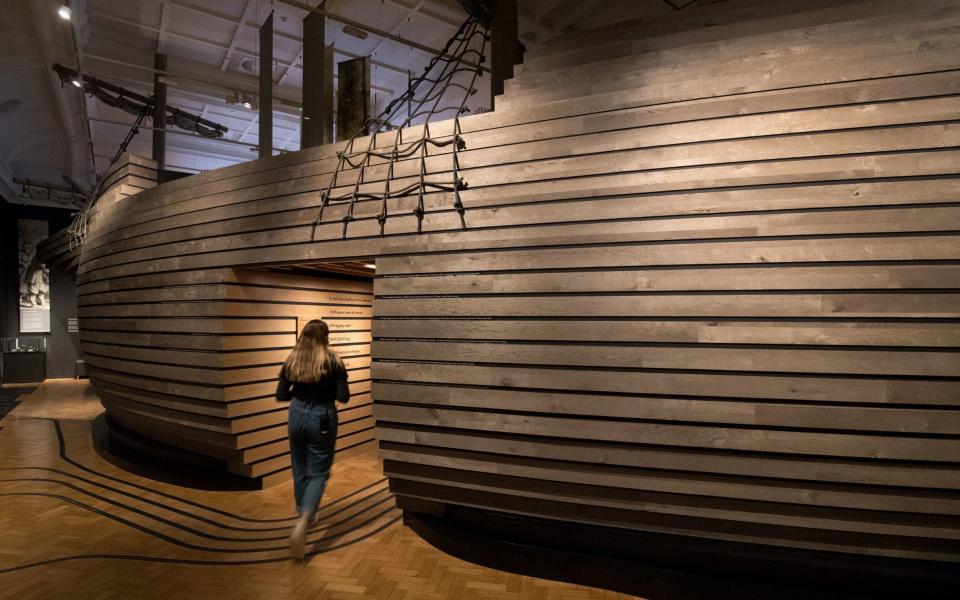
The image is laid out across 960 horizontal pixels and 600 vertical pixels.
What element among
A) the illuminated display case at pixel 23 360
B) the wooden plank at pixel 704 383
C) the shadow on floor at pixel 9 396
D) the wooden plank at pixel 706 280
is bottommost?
the shadow on floor at pixel 9 396

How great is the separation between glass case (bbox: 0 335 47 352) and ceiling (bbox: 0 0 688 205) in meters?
3.65

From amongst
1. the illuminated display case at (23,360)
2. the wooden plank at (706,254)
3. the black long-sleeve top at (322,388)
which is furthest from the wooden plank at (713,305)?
the illuminated display case at (23,360)

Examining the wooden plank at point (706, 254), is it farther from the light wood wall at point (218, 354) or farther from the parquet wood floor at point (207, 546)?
the light wood wall at point (218, 354)

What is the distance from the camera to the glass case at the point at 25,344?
39.4ft

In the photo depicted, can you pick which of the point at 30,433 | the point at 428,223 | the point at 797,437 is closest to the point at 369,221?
the point at 428,223

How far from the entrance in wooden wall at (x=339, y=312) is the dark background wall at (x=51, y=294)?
11.5 m

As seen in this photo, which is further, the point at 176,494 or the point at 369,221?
the point at 176,494

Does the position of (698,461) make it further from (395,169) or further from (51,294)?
(51,294)

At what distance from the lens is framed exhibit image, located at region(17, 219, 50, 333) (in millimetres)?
12578

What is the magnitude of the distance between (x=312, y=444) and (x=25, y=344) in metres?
13.8

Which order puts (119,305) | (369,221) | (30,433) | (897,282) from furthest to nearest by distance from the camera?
(30,433)
(119,305)
(369,221)
(897,282)

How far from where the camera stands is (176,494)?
172 inches

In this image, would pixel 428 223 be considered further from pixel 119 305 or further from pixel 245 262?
pixel 119 305

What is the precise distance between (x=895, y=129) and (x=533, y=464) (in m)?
2.57
